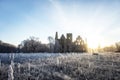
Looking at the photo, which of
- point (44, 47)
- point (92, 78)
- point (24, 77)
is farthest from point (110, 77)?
point (44, 47)

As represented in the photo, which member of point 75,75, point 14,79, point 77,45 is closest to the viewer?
point 14,79

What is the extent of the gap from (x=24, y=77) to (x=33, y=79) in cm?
70

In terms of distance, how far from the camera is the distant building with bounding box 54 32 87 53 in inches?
2953

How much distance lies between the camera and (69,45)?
75562 millimetres

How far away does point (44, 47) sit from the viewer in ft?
261

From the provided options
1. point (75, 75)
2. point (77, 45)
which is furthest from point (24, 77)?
point (77, 45)

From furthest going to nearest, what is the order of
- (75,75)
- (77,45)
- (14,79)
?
(77,45) → (75,75) → (14,79)

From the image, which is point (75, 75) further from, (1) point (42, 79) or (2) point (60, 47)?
(2) point (60, 47)

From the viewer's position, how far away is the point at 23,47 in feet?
250

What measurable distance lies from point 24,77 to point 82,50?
62.7m

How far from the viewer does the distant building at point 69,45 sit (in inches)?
2953

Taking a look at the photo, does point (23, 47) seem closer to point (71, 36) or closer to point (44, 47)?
point (44, 47)

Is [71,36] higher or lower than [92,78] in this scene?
higher

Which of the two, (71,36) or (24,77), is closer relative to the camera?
(24,77)
